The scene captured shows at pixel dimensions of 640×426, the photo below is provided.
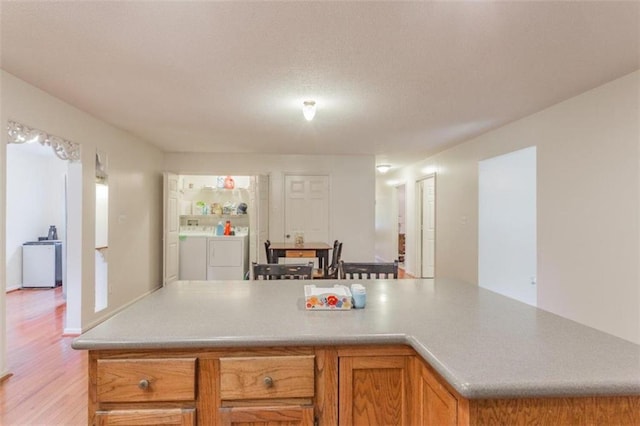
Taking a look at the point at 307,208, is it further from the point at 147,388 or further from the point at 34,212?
the point at 147,388

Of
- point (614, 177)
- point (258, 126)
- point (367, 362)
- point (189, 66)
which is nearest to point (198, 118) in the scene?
point (258, 126)

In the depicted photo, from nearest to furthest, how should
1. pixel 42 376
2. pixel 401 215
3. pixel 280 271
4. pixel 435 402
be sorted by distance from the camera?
pixel 435 402, pixel 280 271, pixel 42 376, pixel 401 215

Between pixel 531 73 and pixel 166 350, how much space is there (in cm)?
294

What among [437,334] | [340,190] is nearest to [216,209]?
[340,190]

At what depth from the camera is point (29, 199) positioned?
6.30 m

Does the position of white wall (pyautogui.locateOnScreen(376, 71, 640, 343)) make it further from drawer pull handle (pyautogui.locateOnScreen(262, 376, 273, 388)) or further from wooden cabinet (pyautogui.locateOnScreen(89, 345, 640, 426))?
drawer pull handle (pyautogui.locateOnScreen(262, 376, 273, 388))

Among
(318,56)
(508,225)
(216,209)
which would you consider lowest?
(508,225)

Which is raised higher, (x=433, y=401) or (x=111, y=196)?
(x=111, y=196)

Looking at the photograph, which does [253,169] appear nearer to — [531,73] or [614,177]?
[531,73]

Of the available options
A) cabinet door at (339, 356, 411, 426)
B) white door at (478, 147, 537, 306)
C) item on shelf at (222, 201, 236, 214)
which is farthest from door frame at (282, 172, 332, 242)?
cabinet door at (339, 356, 411, 426)

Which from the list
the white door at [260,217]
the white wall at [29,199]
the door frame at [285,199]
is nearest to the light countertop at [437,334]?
the white door at [260,217]

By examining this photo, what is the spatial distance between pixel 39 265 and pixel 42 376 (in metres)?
4.15

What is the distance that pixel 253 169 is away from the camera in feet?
20.8

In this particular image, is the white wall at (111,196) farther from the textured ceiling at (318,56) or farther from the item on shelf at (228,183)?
the item on shelf at (228,183)
